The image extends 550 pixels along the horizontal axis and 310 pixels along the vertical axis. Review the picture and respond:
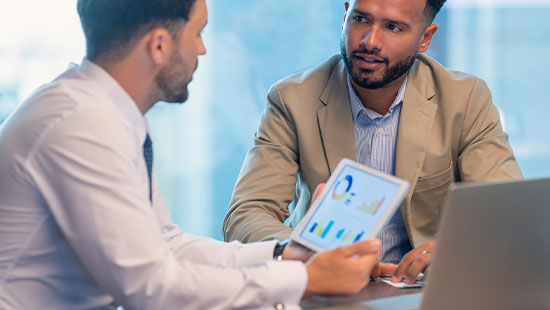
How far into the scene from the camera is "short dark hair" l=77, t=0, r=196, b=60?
50.9 inches

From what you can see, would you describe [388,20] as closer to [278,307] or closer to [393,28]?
[393,28]

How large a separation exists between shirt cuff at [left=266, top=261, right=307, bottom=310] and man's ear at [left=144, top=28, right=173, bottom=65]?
47cm

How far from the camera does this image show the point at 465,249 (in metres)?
1.12

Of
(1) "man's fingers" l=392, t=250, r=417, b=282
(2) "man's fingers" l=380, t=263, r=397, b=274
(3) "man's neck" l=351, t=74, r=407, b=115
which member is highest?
(3) "man's neck" l=351, t=74, r=407, b=115

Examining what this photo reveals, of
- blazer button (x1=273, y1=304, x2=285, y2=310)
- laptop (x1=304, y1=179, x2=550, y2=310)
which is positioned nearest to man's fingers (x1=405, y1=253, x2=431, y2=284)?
laptop (x1=304, y1=179, x2=550, y2=310)

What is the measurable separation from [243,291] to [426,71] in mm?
1220

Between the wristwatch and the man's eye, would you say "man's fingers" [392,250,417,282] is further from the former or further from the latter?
the man's eye

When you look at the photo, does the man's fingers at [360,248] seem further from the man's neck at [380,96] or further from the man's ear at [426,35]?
the man's ear at [426,35]

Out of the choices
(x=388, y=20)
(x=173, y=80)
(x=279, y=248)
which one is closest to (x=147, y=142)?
(x=173, y=80)

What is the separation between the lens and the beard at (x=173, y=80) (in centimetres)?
136

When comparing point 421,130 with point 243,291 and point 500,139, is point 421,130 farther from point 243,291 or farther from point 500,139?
point 243,291

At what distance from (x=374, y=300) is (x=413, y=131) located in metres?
0.81

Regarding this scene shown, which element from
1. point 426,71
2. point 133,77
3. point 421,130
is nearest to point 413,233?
point 421,130

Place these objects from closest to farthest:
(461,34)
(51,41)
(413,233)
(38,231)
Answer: (38,231), (413,233), (51,41), (461,34)
